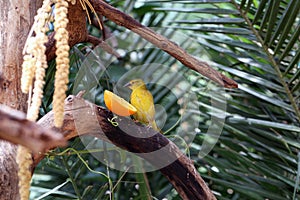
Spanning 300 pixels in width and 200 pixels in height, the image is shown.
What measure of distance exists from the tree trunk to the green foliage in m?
0.41

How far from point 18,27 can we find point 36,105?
12.9 inches

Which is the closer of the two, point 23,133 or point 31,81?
point 23,133

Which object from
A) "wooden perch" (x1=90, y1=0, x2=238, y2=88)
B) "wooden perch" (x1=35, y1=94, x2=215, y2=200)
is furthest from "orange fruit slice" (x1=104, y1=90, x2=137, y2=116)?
"wooden perch" (x1=90, y1=0, x2=238, y2=88)

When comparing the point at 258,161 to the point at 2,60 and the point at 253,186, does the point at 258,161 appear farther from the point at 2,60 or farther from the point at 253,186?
the point at 2,60

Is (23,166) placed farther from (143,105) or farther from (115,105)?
(143,105)

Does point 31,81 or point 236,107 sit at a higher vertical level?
point 31,81

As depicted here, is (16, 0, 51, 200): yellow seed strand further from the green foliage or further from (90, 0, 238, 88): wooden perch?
the green foliage

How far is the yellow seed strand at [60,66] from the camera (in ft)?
1.62

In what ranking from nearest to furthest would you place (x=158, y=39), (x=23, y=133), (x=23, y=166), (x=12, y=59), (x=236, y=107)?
(x=23, y=133), (x=23, y=166), (x=12, y=59), (x=158, y=39), (x=236, y=107)

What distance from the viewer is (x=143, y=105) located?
1.10m

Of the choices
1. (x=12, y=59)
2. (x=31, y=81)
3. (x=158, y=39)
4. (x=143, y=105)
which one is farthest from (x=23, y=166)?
(x=143, y=105)

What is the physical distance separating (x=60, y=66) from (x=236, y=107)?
3.62 feet

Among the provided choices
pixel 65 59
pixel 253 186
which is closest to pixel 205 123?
pixel 253 186

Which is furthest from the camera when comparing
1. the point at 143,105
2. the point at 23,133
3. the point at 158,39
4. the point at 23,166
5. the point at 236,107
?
the point at 236,107
